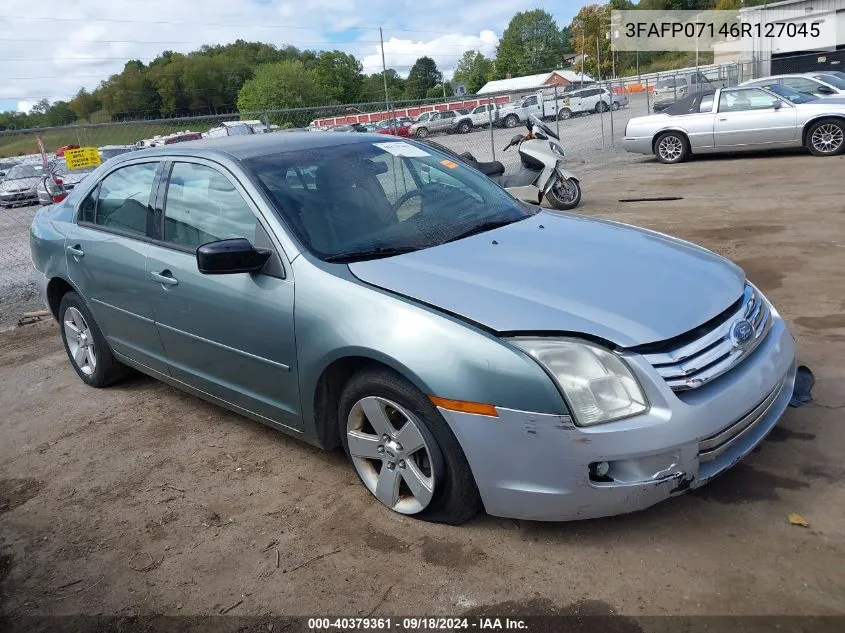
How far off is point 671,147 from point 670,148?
3 cm

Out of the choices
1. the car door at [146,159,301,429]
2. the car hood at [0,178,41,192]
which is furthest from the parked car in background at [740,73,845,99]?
the car hood at [0,178,41,192]

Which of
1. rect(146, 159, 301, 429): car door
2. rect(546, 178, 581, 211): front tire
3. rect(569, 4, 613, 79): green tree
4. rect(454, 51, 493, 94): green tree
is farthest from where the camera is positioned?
rect(454, 51, 493, 94): green tree

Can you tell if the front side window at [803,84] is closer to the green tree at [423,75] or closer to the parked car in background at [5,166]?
the parked car in background at [5,166]

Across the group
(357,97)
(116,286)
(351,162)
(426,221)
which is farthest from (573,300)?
(357,97)

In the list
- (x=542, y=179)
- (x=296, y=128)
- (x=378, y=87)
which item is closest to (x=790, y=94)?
(x=542, y=179)

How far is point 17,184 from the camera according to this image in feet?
71.3

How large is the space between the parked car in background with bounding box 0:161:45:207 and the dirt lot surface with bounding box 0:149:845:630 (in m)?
17.6

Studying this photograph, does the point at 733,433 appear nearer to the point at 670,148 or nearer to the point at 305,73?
the point at 670,148

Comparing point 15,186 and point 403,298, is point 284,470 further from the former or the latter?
point 15,186

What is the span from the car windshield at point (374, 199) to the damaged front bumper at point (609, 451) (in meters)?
1.06

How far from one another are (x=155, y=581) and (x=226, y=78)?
109m

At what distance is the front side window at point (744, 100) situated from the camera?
44.1 feet

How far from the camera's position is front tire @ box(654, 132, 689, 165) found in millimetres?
14672

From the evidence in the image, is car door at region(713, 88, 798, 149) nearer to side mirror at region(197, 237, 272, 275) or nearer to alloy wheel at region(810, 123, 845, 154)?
alloy wheel at region(810, 123, 845, 154)
